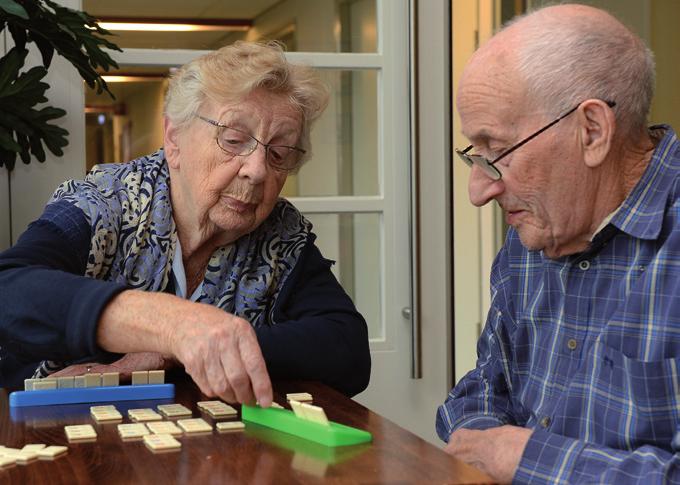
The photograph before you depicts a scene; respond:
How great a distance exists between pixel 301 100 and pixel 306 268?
37cm

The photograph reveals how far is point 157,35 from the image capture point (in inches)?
131

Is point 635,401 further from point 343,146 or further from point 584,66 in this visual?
point 343,146

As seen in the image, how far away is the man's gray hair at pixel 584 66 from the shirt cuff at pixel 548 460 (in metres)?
0.50

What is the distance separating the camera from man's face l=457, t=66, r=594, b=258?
62.9 inches

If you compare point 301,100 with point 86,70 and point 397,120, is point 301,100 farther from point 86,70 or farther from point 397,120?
point 397,120

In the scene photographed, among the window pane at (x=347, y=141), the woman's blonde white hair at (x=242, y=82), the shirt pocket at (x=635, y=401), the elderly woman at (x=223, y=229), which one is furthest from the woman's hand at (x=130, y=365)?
the window pane at (x=347, y=141)

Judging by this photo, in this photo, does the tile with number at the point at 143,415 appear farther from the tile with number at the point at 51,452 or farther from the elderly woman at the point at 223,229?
the elderly woman at the point at 223,229

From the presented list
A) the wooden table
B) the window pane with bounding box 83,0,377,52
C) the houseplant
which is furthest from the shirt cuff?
the window pane with bounding box 83,0,377,52

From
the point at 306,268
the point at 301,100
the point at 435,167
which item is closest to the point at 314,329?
the point at 306,268

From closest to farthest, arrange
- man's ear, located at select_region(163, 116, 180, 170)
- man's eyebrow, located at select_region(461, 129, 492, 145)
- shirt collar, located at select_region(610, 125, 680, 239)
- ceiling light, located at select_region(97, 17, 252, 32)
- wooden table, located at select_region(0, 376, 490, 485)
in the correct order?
wooden table, located at select_region(0, 376, 490, 485), shirt collar, located at select_region(610, 125, 680, 239), man's eyebrow, located at select_region(461, 129, 492, 145), man's ear, located at select_region(163, 116, 180, 170), ceiling light, located at select_region(97, 17, 252, 32)

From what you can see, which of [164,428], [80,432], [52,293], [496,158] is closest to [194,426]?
[164,428]

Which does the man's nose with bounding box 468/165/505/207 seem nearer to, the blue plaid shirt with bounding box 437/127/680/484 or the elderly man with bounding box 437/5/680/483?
the elderly man with bounding box 437/5/680/483

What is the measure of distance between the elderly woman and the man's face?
0.53m

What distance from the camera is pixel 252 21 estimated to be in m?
3.42
